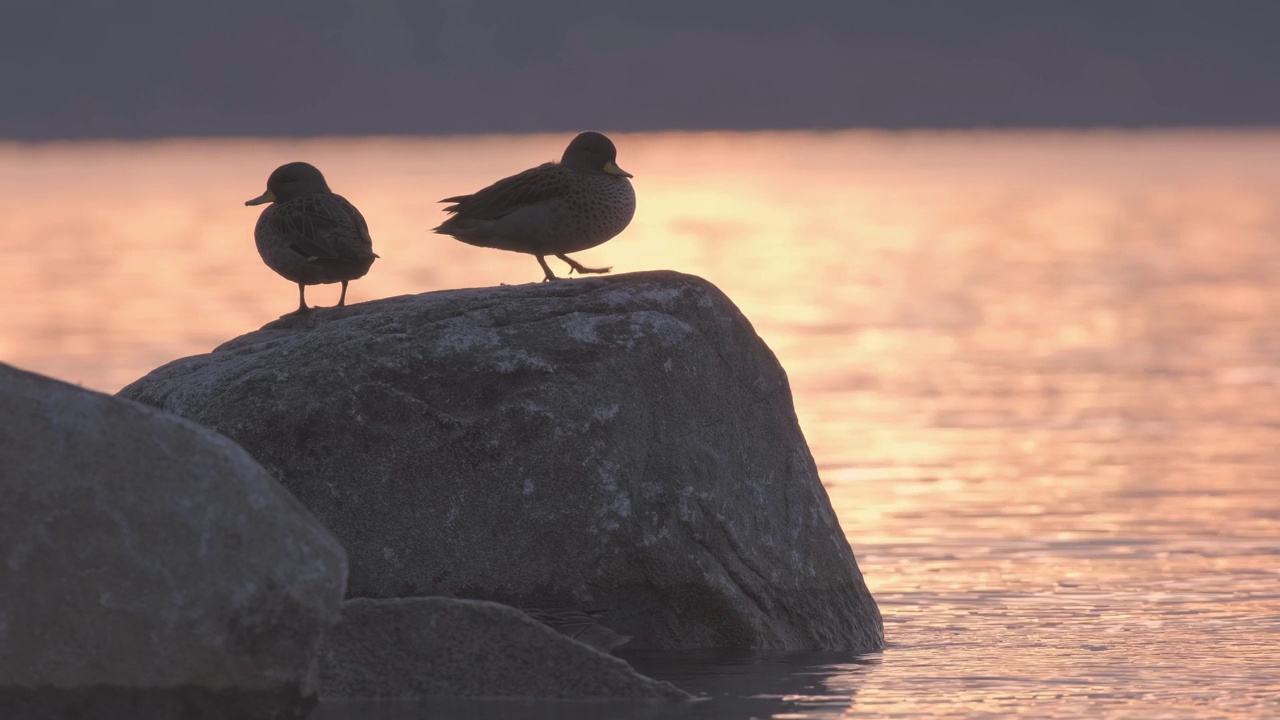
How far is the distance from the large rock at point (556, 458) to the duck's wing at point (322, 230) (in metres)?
0.33

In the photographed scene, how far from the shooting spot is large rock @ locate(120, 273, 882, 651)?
9.18 m

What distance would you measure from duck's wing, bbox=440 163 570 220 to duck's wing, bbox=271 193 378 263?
0.62m

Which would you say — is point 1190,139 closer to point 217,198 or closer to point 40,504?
point 217,198

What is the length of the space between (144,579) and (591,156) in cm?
436

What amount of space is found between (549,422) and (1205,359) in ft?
49.9

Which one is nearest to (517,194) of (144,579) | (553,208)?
(553,208)

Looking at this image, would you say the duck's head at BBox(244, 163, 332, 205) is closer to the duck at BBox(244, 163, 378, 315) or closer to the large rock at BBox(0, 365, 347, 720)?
the duck at BBox(244, 163, 378, 315)

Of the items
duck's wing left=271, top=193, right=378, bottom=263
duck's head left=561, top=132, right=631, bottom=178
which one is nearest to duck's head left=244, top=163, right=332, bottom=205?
duck's wing left=271, top=193, right=378, bottom=263

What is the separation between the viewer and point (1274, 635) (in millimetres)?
9664

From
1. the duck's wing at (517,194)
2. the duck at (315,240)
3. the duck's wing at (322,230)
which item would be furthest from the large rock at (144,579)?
the duck's wing at (517,194)

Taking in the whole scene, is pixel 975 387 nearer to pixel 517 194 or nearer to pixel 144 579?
pixel 517 194

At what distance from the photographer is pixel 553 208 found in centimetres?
1048

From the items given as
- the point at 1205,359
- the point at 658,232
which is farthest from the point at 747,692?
the point at 658,232

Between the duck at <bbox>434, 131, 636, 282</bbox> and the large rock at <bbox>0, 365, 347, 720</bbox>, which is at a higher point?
the duck at <bbox>434, 131, 636, 282</bbox>
